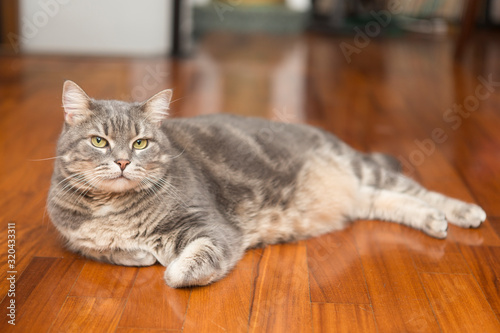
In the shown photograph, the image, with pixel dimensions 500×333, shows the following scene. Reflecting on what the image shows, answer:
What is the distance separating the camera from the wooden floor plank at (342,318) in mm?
1763

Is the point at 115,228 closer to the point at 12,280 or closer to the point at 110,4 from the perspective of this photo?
the point at 12,280

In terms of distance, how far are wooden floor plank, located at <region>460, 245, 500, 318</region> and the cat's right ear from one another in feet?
4.64

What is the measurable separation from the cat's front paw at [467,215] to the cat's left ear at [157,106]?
1.24 m

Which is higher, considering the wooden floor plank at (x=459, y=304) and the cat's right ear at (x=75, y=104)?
the cat's right ear at (x=75, y=104)

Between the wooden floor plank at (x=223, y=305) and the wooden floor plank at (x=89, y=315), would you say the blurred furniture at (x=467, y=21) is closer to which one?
the wooden floor plank at (x=223, y=305)

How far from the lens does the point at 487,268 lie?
2131 millimetres

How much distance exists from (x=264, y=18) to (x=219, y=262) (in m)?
5.49

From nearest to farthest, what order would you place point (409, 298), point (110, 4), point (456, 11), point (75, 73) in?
1. point (409, 298)
2. point (75, 73)
3. point (110, 4)
4. point (456, 11)

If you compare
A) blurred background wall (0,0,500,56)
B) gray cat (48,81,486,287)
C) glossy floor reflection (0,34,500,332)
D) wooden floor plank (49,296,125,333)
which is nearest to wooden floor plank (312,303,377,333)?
glossy floor reflection (0,34,500,332)

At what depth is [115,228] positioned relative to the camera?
1.97m

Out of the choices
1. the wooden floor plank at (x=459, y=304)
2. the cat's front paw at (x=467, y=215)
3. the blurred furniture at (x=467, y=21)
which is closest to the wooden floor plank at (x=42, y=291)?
the wooden floor plank at (x=459, y=304)

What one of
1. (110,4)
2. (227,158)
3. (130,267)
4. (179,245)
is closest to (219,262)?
(179,245)

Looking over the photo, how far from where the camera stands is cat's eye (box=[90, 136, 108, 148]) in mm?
1891

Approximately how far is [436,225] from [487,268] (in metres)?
0.26
